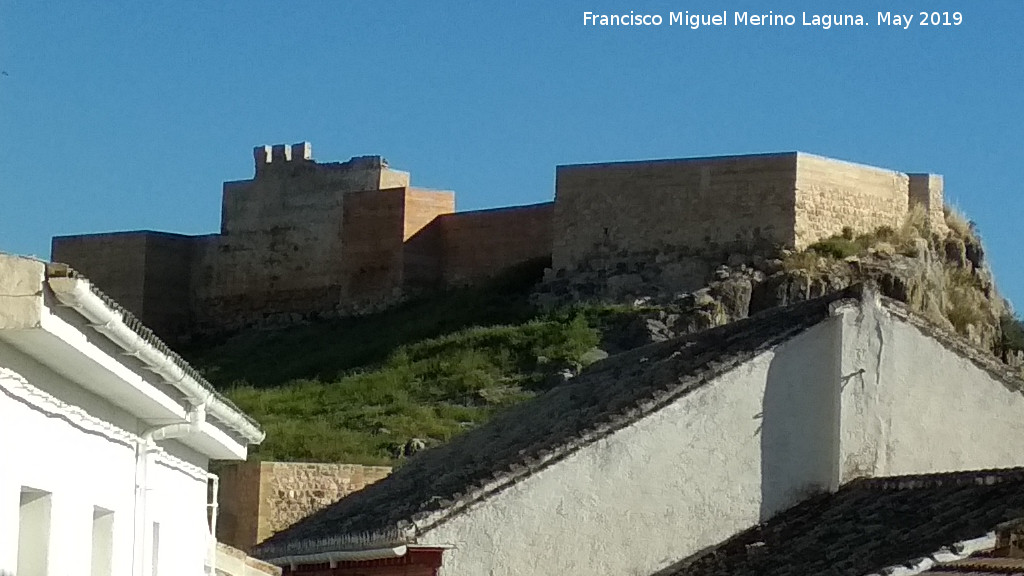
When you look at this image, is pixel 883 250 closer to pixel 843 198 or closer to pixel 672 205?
pixel 843 198

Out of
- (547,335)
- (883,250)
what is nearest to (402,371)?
(547,335)

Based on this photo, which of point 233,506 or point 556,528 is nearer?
point 556,528

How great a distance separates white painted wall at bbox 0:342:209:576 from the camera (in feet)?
21.9

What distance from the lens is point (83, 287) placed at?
649 cm

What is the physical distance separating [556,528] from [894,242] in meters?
27.8

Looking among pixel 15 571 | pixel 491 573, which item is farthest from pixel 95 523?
pixel 491 573

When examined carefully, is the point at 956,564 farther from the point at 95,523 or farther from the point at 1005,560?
the point at 95,523

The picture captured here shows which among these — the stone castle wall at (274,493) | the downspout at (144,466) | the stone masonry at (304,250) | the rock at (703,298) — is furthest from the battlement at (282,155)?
the downspout at (144,466)

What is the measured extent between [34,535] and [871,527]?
7.59 meters

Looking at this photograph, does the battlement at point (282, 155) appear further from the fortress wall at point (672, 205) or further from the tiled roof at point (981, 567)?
the tiled roof at point (981, 567)

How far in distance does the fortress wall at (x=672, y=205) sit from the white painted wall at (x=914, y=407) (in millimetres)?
24904

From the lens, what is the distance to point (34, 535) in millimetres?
7461

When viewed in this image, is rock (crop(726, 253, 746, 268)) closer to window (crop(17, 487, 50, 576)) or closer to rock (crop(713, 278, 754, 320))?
rock (crop(713, 278, 754, 320))

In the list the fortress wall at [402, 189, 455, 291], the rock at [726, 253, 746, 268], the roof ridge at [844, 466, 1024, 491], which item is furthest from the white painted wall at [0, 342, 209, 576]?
the fortress wall at [402, 189, 455, 291]
